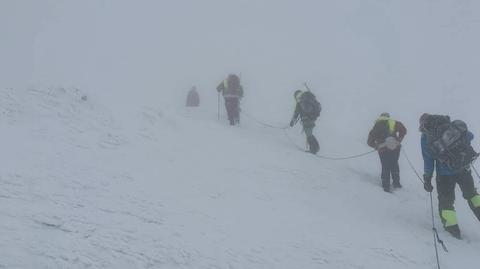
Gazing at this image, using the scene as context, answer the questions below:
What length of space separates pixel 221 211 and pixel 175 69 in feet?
241

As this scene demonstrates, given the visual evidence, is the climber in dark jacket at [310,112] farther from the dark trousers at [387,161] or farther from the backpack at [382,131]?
the dark trousers at [387,161]

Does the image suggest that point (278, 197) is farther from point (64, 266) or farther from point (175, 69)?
point (175, 69)

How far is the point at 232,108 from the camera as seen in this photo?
1748 centimetres

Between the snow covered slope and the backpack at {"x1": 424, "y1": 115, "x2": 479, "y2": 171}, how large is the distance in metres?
1.39

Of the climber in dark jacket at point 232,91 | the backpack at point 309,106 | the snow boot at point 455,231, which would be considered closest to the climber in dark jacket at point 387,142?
the backpack at point 309,106

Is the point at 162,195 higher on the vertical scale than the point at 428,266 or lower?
higher

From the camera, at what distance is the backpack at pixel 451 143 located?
29.0 feet

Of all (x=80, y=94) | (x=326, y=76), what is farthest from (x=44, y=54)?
(x=80, y=94)

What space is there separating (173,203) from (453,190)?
195 inches

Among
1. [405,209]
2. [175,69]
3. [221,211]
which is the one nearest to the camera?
[221,211]

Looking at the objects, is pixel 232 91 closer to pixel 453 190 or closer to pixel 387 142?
pixel 387 142

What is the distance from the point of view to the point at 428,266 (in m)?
7.70

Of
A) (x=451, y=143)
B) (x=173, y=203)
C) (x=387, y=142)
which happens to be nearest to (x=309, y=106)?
(x=387, y=142)

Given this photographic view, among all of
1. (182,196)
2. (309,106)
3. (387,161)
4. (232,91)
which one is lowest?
(182,196)
